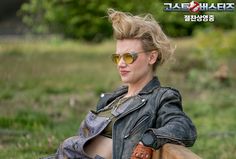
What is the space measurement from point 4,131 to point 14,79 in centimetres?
483

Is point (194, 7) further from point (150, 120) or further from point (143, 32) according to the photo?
point (150, 120)

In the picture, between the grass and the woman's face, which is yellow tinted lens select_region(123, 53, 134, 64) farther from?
the grass

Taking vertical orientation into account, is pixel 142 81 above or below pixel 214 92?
above

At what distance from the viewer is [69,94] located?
11258mm

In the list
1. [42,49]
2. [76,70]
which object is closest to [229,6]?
[76,70]

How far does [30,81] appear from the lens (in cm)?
1203

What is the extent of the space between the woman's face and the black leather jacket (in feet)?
0.28

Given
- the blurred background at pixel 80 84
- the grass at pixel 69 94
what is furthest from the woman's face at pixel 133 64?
the blurred background at pixel 80 84

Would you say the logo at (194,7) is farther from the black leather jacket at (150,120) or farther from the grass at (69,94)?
the black leather jacket at (150,120)

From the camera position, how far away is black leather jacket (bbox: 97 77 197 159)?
3.41 meters

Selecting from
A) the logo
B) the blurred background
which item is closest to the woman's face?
the blurred background

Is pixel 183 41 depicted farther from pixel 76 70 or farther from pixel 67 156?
pixel 67 156

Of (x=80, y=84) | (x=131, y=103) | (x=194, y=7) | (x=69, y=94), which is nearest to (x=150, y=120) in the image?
(x=131, y=103)

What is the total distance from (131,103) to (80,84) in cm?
860
